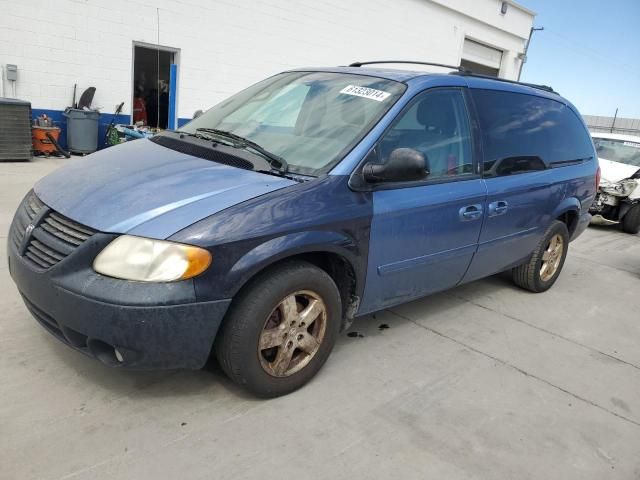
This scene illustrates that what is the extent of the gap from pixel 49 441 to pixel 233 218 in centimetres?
128

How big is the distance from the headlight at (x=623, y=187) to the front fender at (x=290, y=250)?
775cm

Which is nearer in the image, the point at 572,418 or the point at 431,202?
the point at 572,418

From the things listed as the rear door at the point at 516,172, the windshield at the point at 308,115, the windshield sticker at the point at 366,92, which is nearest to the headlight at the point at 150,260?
the windshield at the point at 308,115

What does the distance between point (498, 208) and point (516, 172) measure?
41 cm

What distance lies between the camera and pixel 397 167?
2.88 metres

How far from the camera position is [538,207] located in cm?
444

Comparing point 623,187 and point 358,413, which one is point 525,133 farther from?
point 623,187

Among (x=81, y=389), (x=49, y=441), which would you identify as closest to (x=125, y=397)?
(x=81, y=389)

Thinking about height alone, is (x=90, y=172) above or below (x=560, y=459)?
above

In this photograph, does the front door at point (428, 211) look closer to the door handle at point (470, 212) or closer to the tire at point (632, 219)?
the door handle at point (470, 212)

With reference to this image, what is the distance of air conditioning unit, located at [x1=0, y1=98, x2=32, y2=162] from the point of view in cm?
865

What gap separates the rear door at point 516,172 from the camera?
12.8 feet

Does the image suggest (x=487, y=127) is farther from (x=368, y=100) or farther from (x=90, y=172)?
(x=90, y=172)

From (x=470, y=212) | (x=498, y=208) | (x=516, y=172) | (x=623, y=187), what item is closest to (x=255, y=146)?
(x=470, y=212)
